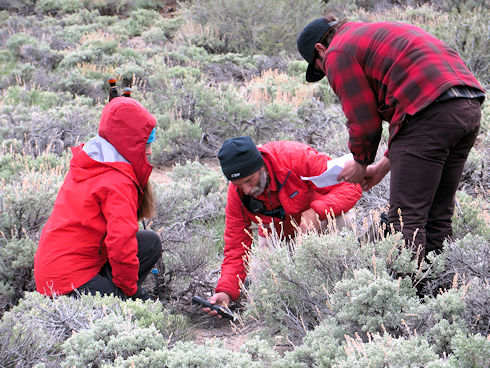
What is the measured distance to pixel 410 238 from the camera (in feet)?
9.71

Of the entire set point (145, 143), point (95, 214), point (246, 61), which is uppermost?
point (145, 143)

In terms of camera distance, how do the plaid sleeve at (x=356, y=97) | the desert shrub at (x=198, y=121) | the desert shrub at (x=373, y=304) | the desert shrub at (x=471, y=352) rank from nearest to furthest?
the desert shrub at (x=471, y=352)
the desert shrub at (x=373, y=304)
the plaid sleeve at (x=356, y=97)
the desert shrub at (x=198, y=121)

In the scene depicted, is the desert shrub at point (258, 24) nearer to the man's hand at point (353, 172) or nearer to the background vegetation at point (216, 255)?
the background vegetation at point (216, 255)

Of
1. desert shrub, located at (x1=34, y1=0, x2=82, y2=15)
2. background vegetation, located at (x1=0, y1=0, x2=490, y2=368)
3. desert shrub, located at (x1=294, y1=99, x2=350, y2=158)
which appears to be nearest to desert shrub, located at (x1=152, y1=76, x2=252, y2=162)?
background vegetation, located at (x1=0, y1=0, x2=490, y2=368)

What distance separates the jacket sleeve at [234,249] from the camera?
153 inches

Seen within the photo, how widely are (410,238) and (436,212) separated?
1.23 ft

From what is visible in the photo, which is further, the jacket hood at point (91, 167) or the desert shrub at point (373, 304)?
the jacket hood at point (91, 167)

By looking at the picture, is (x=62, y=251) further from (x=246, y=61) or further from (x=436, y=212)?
(x=246, y=61)

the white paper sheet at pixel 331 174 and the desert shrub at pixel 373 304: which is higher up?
the white paper sheet at pixel 331 174

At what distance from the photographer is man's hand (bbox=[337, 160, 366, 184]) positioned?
332 centimetres

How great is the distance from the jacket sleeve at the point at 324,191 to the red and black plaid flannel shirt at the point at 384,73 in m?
0.63

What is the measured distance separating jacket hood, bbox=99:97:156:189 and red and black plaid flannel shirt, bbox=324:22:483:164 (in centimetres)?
135

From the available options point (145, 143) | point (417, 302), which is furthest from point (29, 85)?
point (417, 302)

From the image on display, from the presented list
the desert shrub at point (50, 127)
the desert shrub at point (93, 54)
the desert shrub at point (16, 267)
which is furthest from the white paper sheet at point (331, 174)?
the desert shrub at point (93, 54)
